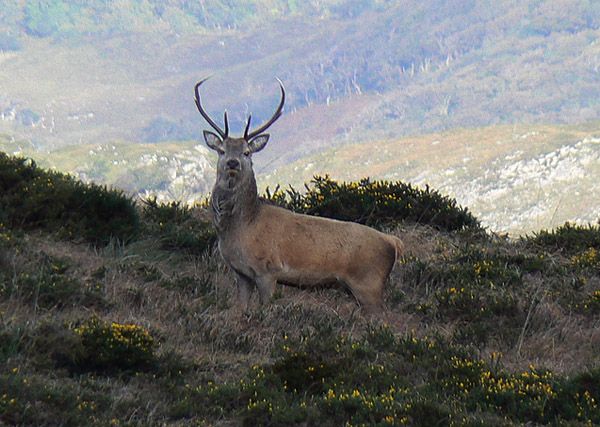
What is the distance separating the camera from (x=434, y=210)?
50.3 feet

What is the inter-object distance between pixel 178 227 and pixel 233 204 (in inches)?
136

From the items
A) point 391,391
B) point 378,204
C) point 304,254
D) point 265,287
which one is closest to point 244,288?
point 265,287

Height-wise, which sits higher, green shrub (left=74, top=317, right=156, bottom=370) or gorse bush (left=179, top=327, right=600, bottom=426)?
green shrub (left=74, top=317, right=156, bottom=370)

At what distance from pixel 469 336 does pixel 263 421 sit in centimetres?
324

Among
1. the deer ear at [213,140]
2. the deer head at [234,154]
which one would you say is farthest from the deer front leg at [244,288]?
the deer ear at [213,140]

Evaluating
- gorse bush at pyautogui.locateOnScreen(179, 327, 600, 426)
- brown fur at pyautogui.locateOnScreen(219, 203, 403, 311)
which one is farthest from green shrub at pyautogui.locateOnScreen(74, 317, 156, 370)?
brown fur at pyautogui.locateOnScreen(219, 203, 403, 311)

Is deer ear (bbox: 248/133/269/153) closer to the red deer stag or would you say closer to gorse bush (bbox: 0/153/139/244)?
the red deer stag

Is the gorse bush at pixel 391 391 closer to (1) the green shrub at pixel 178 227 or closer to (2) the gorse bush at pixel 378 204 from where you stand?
(1) the green shrub at pixel 178 227

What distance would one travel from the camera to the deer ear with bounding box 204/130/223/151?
1040 centimetres

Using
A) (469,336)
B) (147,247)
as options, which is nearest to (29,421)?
(469,336)

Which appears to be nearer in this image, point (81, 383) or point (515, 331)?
point (81, 383)

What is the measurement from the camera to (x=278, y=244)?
32.9ft

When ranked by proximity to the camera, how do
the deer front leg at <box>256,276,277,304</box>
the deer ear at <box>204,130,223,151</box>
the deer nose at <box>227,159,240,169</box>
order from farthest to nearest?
the deer ear at <box>204,130,223,151</box>
the deer nose at <box>227,159,240,169</box>
the deer front leg at <box>256,276,277,304</box>

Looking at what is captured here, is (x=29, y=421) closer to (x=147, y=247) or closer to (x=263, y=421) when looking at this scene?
(x=263, y=421)
